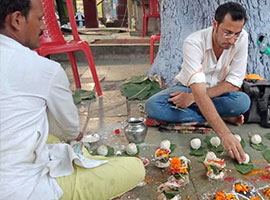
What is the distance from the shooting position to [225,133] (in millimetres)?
1935

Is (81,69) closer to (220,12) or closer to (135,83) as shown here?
(135,83)

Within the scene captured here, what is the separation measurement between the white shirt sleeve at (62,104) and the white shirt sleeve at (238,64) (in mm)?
1594

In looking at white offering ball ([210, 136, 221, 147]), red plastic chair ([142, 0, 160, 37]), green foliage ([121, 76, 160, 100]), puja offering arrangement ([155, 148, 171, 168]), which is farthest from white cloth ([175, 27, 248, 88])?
red plastic chair ([142, 0, 160, 37])

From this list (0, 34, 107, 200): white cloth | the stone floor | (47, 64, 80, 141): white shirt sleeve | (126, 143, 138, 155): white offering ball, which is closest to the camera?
(0, 34, 107, 200): white cloth

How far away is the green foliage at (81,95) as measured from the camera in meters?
3.54

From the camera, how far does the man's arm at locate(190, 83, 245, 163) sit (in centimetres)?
190

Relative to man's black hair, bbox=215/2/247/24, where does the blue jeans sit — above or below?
below

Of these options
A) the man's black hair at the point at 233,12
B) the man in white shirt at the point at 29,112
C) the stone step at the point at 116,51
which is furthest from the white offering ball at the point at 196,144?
the stone step at the point at 116,51

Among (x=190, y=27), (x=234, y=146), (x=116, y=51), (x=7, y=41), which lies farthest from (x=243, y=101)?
(x=116, y=51)

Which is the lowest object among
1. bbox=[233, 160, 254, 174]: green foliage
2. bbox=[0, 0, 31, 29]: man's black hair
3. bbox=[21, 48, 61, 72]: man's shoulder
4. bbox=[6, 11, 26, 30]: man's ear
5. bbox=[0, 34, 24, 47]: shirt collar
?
bbox=[233, 160, 254, 174]: green foliage

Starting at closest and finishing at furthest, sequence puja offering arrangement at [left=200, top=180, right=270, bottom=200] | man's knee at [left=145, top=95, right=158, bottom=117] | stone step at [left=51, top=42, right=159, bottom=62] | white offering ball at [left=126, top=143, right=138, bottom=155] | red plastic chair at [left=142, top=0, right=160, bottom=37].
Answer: puja offering arrangement at [left=200, top=180, right=270, bottom=200]
white offering ball at [left=126, top=143, right=138, bottom=155]
man's knee at [left=145, top=95, right=158, bottom=117]
stone step at [left=51, top=42, right=159, bottom=62]
red plastic chair at [left=142, top=0, right=160, bottom=37]

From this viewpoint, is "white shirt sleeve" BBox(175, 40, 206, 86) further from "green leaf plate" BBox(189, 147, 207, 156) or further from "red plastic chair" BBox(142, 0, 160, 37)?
"red plastic chair" BBox(142, 0, 160, 37)

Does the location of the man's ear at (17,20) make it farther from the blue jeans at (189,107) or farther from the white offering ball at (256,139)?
the white offering ball at (256,139)

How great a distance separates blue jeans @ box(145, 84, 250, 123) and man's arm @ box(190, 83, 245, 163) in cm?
47
